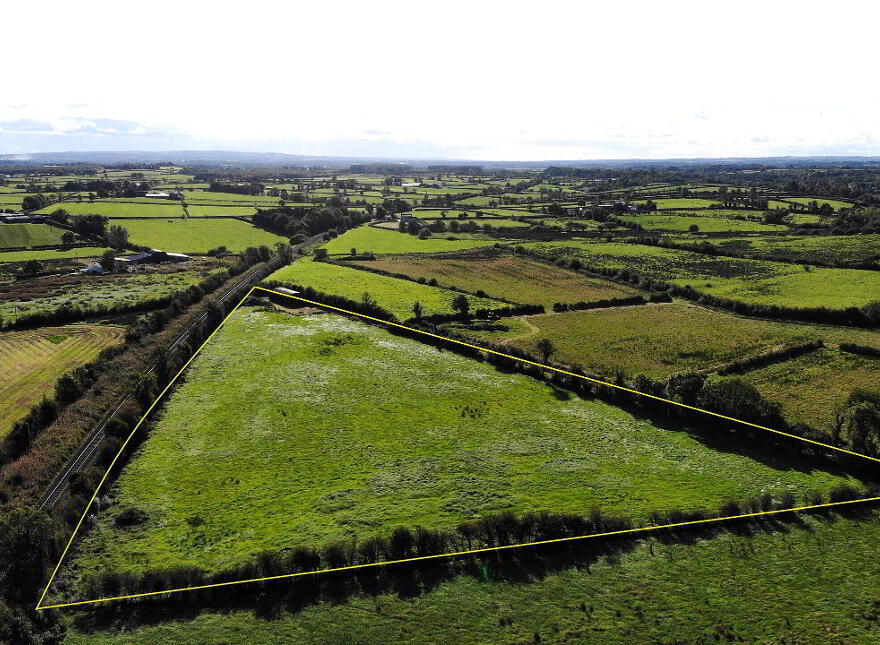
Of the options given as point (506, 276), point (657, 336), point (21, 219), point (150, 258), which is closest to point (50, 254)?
point (150, 258)

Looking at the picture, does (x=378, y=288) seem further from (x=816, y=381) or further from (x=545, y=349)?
(x=816, y=381)

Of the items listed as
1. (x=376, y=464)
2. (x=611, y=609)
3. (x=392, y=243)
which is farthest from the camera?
(x=392, y=243)

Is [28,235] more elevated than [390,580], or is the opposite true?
[28,235]

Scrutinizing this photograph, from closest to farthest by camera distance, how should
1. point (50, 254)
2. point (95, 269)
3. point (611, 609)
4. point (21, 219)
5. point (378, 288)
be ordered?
point (611, 609)
point (378, 288)
point (95, 269)
point (50, 254)
point (21, 219)

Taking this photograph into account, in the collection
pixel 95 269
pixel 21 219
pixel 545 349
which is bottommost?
pixel 545 349

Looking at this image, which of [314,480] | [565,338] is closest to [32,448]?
[314,480]

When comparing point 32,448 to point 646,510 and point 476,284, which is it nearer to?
point 646,510

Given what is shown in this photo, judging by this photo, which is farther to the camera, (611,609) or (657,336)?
(657,336)
